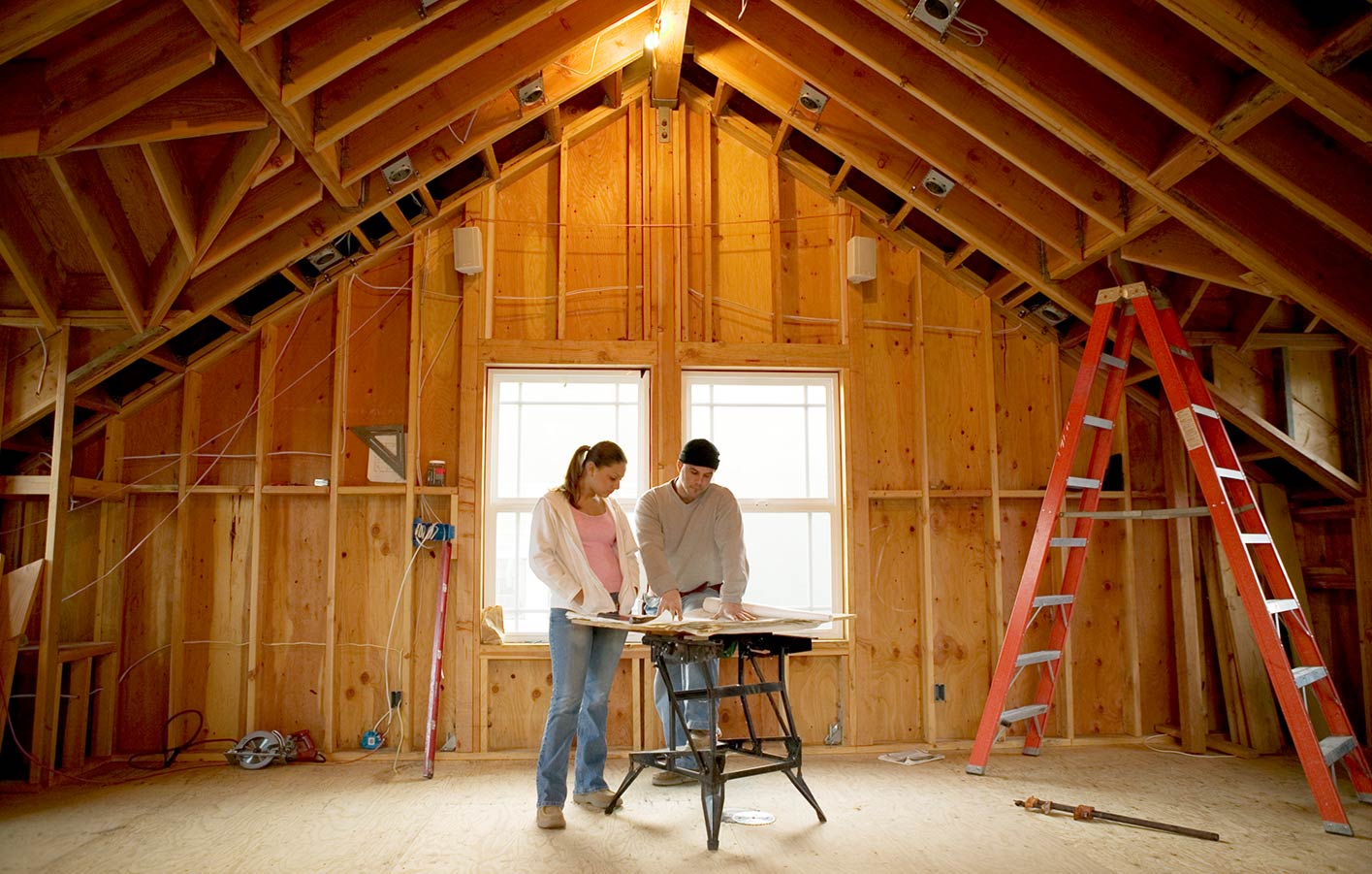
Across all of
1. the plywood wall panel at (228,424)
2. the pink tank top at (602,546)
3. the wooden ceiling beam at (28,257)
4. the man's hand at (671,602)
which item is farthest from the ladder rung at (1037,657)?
the wooden ceiling beam at (28,257)

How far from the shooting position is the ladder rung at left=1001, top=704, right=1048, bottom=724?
453cm

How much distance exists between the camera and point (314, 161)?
→ 391 cm

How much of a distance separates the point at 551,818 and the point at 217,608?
7.93 ft

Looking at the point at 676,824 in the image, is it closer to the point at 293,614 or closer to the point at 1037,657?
the point at 1037,657

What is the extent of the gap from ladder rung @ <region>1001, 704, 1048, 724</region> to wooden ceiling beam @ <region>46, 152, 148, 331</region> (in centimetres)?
445

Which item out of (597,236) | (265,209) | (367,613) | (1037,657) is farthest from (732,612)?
(265,209)

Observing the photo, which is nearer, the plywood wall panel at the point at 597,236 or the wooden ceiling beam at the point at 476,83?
the wooden ceiling beam at the point at 476,83

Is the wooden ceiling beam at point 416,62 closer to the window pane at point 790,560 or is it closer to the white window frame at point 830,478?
the white window frame at point 830,478

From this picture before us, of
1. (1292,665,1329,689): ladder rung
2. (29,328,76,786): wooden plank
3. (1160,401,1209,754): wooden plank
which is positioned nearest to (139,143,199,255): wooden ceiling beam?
(29,328,76,786): wooden plank

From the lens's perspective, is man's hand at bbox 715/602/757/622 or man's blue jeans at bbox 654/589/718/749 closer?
man's hand at bbox 715/602/757/622

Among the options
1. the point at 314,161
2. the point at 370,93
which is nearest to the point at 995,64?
the point at 370,93

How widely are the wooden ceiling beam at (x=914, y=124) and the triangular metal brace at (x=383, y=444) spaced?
273 cm

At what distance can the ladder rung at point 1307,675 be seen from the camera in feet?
12.2

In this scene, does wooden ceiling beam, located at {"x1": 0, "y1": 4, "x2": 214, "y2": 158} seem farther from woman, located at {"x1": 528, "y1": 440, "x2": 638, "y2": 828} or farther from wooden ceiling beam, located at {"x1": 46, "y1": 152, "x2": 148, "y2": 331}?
woman, located at {"x1": 528, "y1": 440, "x2": 638, "y2": 828}
